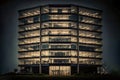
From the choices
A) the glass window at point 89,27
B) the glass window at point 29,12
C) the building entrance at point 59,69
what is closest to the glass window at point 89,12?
the glass window at point 89,27

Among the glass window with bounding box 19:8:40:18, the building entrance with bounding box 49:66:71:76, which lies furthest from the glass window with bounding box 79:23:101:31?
the glass window with bounding box 19:8:40:18

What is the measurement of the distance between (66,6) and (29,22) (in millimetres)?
11354

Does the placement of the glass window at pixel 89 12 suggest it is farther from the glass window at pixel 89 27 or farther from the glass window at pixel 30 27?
the glass window at pixel 30 27

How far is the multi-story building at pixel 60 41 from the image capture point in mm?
84438

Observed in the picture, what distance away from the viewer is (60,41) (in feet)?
279

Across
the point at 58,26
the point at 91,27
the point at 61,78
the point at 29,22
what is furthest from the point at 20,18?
the point at 61,78

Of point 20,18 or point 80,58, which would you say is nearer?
point 80,58

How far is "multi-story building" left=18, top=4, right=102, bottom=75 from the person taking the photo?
3324 inches

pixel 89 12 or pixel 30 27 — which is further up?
pixel 89 12

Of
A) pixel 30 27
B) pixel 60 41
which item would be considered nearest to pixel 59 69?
pixel 60 41

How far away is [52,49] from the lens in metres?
84.9

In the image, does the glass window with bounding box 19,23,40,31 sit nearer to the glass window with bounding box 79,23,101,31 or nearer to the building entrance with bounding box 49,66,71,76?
the glass window with bounding box 79,23,101,31

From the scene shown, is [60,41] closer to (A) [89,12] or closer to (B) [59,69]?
(B) [59,69]
